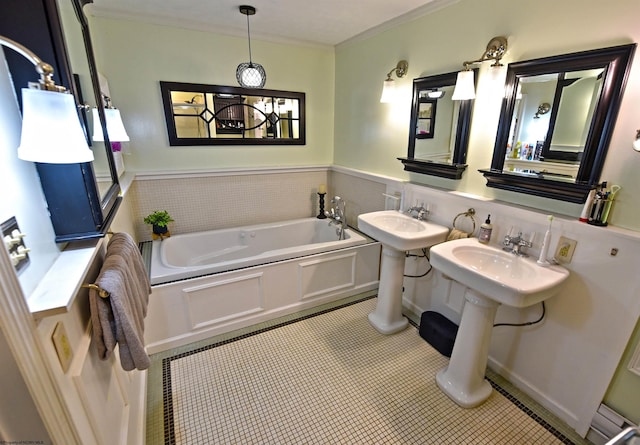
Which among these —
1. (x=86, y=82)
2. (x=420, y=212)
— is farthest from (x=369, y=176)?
(x=86, y=82)

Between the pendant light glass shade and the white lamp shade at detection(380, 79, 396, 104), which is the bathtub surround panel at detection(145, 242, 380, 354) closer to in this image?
the white lamp shade at detection(380, 79, 396, 104)

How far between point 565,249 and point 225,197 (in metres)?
2.82

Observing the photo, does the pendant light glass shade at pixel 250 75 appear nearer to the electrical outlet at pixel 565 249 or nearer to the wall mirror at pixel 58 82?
the wall mirror at pixel 58 82

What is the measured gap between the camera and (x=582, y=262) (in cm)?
148

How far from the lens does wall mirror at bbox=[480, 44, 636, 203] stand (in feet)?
4.39

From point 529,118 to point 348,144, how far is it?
182 centimetres

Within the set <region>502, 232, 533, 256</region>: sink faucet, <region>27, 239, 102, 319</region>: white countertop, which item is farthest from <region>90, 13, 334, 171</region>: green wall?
<region>502, 232, 533, 256</region>: sink faucet

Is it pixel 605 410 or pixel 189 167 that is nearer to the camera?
pixel 605 410

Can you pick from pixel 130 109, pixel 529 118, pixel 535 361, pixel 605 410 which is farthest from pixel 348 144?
pixel 605 410

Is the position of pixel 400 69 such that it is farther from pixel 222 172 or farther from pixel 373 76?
pixel 222 172

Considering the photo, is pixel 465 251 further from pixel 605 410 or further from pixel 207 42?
pixel 207 42

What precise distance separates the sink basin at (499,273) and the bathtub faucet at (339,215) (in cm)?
139

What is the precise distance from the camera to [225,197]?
309 centimetres

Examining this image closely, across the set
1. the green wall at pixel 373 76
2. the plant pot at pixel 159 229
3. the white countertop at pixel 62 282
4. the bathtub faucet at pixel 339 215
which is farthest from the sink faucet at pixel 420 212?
the plant pot at pixel 159 229
